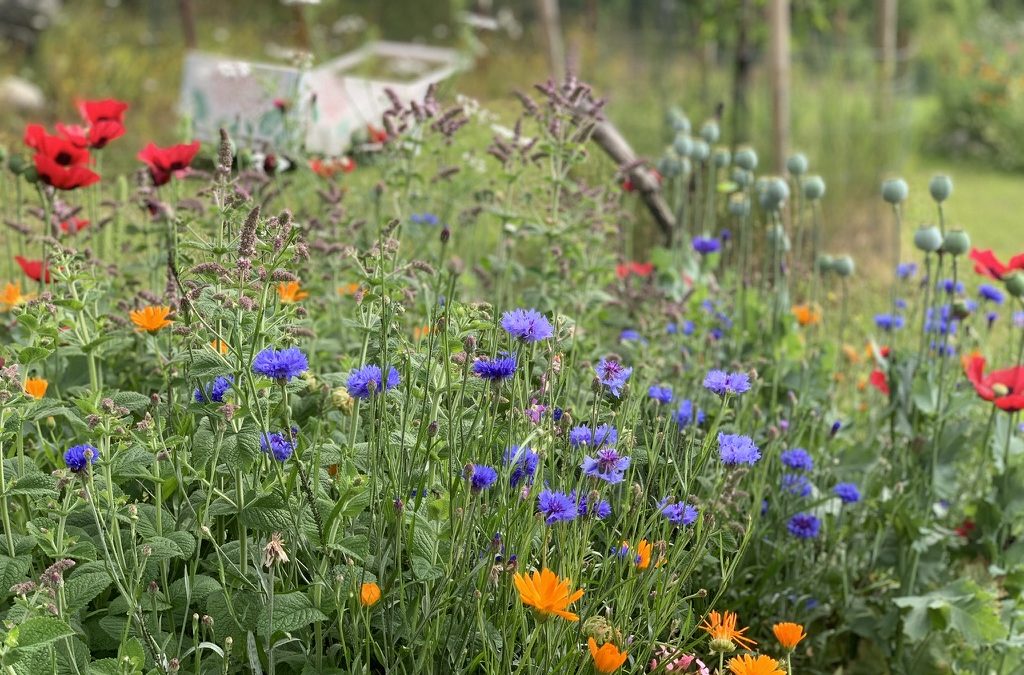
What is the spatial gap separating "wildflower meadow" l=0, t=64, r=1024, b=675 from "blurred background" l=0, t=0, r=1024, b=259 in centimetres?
62

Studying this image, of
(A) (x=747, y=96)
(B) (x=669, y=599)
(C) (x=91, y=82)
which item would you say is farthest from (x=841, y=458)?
(C) (x=91, y=82)

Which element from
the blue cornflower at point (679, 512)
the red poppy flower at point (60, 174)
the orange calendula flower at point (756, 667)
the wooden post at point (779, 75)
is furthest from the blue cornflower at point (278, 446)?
the wooden post at point (779, 75)

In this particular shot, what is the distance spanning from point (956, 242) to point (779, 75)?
264cm

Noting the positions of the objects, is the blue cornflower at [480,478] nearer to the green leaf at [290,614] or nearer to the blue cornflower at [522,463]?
the blue cornflower at [522,463]

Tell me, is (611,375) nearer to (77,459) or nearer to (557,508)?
(557,508)

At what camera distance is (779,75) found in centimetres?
464

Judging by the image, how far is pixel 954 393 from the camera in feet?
7.72

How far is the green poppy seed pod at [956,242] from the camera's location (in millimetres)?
2162

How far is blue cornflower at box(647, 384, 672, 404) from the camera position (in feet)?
6.11

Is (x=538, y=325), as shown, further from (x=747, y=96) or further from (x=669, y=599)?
(x=747, y=96)

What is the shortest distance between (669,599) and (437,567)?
0.29 metres

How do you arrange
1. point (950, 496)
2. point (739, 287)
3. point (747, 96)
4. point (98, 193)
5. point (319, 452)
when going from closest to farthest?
point (319, 452) < point (950, 496) < point (739, 287) < point (98, 193) < point (747, 96)

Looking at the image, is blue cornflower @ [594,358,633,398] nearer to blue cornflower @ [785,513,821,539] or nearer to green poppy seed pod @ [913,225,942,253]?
blue cornflower @ [785,513,821,539]

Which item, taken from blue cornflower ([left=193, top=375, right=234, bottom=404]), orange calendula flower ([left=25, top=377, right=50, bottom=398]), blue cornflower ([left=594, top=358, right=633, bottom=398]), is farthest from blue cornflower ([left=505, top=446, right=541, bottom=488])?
orange calendula flower ([left=25, top=377, right=50, bottom=398])
